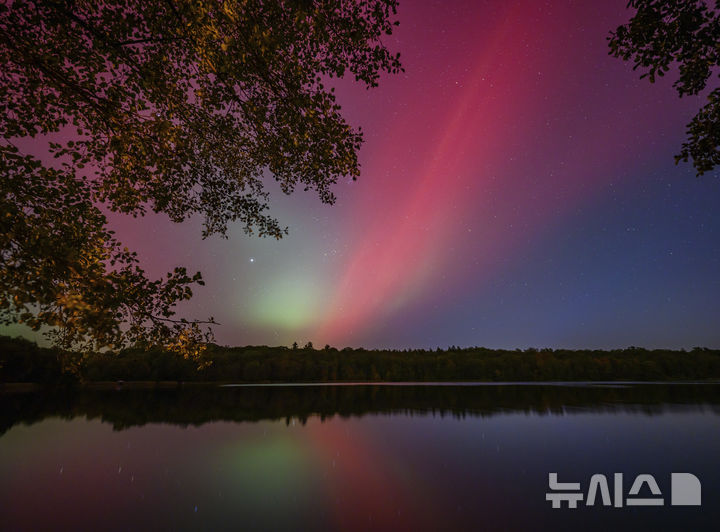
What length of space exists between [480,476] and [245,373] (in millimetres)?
157015

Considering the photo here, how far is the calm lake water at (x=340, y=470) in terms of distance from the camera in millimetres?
14953

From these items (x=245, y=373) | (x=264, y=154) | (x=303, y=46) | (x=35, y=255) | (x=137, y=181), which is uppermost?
(x=303, y=46)

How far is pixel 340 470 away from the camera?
2327 cm

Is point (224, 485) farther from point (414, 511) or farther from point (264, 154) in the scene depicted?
point (264, 154)

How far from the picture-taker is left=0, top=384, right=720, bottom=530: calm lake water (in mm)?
14953

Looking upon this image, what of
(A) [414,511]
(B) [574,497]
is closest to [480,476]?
(B) [574,497]

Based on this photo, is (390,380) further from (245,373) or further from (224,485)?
(224,485)

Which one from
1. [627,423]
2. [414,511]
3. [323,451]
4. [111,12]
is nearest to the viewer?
[111,12]

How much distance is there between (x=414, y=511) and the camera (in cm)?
1559

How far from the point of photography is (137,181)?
30.4 feet

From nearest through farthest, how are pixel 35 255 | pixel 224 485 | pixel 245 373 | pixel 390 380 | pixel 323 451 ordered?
pixel 35 255, pixel 224 485, pixel 323 451, pixel 245 373, pixel 390 380

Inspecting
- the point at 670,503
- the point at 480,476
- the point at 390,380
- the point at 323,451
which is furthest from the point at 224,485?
the point at 390,380

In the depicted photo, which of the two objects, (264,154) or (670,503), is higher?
(264,154)

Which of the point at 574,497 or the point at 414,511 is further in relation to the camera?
the point at 574,497
